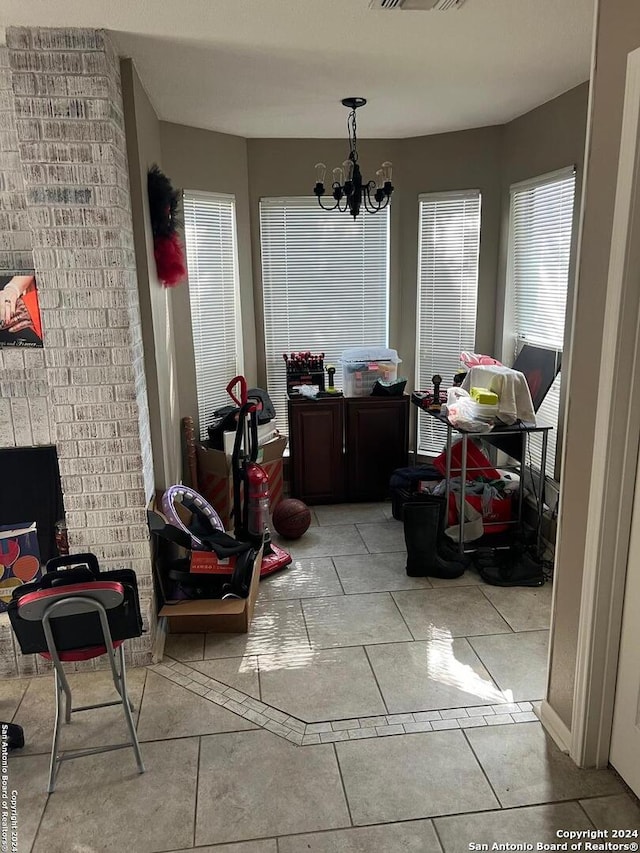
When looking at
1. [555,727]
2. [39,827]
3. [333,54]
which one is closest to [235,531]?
[39,827]

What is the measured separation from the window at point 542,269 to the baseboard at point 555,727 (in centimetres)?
181

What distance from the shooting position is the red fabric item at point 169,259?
360cm

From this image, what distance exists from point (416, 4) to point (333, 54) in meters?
0.67

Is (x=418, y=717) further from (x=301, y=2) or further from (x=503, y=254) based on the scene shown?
(x=503, y=254)

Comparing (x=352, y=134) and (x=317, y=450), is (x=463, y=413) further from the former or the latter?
(x=352, y=134)

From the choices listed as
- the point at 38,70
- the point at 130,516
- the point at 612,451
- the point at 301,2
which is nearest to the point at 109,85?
the point at 38,70

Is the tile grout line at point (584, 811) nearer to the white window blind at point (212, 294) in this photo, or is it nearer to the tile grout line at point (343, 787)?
the tile grout line at point (343, 787)

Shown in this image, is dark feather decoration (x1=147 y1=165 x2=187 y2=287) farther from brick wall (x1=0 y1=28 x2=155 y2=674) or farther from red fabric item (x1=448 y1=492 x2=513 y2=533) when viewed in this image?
red fabric item (x1=448 y1=492 x2=513 y2=533)

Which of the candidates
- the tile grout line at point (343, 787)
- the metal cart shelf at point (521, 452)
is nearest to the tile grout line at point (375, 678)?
the tile grout line at point (343, 787)

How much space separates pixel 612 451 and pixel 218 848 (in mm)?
1891

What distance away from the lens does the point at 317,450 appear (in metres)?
5.13

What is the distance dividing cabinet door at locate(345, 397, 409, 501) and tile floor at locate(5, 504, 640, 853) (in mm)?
1522

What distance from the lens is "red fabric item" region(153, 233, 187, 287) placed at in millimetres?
3604

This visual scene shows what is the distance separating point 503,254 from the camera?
16.0 ft
